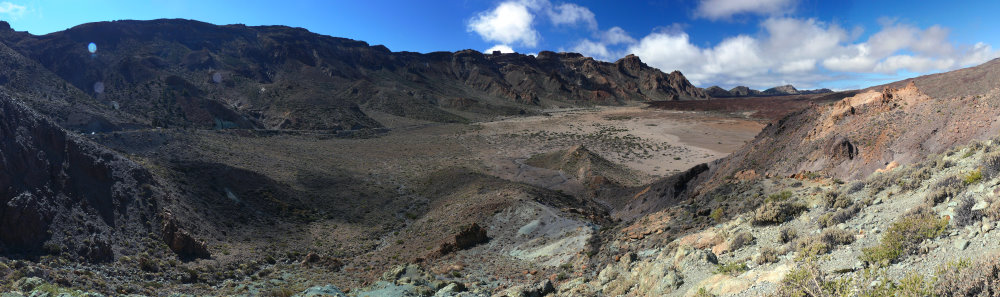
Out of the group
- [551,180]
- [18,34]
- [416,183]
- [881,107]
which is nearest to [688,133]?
[551,180]

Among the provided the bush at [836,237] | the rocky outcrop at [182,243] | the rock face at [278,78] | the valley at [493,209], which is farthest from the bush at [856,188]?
the rock face at [278,78]

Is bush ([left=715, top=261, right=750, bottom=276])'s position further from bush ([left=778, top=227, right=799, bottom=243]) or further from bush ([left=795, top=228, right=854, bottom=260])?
bush ([left=778, top=227, right=799, bottom=243])

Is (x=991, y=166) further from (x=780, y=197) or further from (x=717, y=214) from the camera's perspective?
(x=717, y=214)

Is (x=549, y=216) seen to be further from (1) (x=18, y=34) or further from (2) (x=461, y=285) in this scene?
(1) (x=18, y=34)

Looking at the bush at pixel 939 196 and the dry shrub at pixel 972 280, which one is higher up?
the bush at pixel 939 196

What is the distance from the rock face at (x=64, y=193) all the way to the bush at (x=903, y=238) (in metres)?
19.6

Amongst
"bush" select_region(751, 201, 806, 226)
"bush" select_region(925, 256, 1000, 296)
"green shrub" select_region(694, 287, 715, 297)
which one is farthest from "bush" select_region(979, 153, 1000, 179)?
"green shrub" select_region(694, 287, 715, 297)

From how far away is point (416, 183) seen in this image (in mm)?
34312

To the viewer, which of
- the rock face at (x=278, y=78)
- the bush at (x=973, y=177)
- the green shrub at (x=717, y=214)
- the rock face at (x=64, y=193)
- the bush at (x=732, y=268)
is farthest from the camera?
the rock face at (x=278, y=78)

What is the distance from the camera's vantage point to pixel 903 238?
5.73m

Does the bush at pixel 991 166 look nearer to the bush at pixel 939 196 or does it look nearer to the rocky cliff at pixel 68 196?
the bush at pixel 939 196

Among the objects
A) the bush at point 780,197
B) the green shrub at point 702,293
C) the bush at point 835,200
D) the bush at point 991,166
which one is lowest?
the green shrub at point 702,293

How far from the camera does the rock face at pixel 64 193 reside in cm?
1373

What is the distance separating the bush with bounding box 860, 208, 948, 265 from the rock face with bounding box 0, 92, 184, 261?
19615 millimetres
